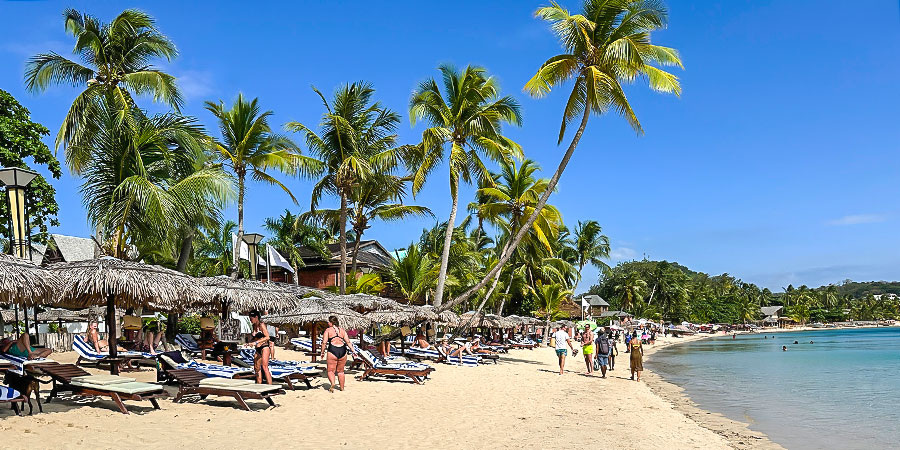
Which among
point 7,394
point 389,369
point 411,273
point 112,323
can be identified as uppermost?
point 411,273

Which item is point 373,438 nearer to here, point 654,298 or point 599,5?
point 599,5

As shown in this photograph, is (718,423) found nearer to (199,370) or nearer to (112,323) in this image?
(199,370)

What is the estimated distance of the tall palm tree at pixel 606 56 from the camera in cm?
1845

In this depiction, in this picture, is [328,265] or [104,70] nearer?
[104,70]

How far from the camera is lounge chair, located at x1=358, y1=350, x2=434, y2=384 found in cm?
1409

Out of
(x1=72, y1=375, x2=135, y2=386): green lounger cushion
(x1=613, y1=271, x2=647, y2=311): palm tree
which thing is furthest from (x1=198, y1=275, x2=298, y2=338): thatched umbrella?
(x1=613, y1=271, x2=647, y2=311): palm tree

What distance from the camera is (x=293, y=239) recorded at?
4397 centimetres

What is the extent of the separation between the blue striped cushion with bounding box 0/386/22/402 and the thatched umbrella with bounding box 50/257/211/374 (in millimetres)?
1935

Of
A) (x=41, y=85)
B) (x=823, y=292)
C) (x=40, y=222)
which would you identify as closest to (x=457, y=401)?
(x=40, y=222)

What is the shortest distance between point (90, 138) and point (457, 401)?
1467 cm

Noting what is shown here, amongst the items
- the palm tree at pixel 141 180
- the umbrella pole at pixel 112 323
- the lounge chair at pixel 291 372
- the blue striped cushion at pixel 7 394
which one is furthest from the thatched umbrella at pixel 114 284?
the palm tree at pixel 141 180

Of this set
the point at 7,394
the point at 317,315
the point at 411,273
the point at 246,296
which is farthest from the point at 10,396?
the point at 411,273

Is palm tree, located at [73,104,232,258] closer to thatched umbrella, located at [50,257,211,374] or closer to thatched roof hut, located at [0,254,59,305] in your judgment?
thatched umbrella, located at [50,257,211,374]

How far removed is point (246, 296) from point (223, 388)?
448 cm
